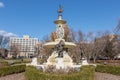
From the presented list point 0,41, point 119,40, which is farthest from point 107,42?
point 0,41

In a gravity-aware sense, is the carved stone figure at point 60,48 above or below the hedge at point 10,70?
above

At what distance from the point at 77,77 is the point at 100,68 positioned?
10069 millimetres

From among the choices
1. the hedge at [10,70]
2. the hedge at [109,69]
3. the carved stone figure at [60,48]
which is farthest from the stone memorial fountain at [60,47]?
the hedge at [109,69]

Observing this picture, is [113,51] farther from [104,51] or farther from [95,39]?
[95,39]

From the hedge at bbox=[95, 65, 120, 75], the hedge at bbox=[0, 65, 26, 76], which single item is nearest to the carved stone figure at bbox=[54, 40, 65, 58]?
the hedge at bbox=[0, 65, 26, 76]

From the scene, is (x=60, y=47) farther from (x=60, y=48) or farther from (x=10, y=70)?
(x=10, y=70)

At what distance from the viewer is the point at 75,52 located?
40531mm

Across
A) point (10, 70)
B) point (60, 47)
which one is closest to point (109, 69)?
point (60, 47)

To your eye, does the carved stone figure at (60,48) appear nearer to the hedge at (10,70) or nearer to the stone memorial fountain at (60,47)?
the stone memorial fountain at (60,47)

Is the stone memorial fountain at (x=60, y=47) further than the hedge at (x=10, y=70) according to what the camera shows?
Yes

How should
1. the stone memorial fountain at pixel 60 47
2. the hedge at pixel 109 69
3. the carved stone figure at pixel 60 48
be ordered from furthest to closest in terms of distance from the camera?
the hedge at pixel 109 69 → the stone memorial fountain at pixel 60 47 → the carved stone figure at pixel 60 48

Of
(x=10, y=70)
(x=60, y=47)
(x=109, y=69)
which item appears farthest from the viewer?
(x=109, y=69)

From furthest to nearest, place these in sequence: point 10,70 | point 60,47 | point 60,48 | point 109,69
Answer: point 109,69 < point 10,70 < point 60,47 < point 60,48

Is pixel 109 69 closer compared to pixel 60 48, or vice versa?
pixel 60 48
